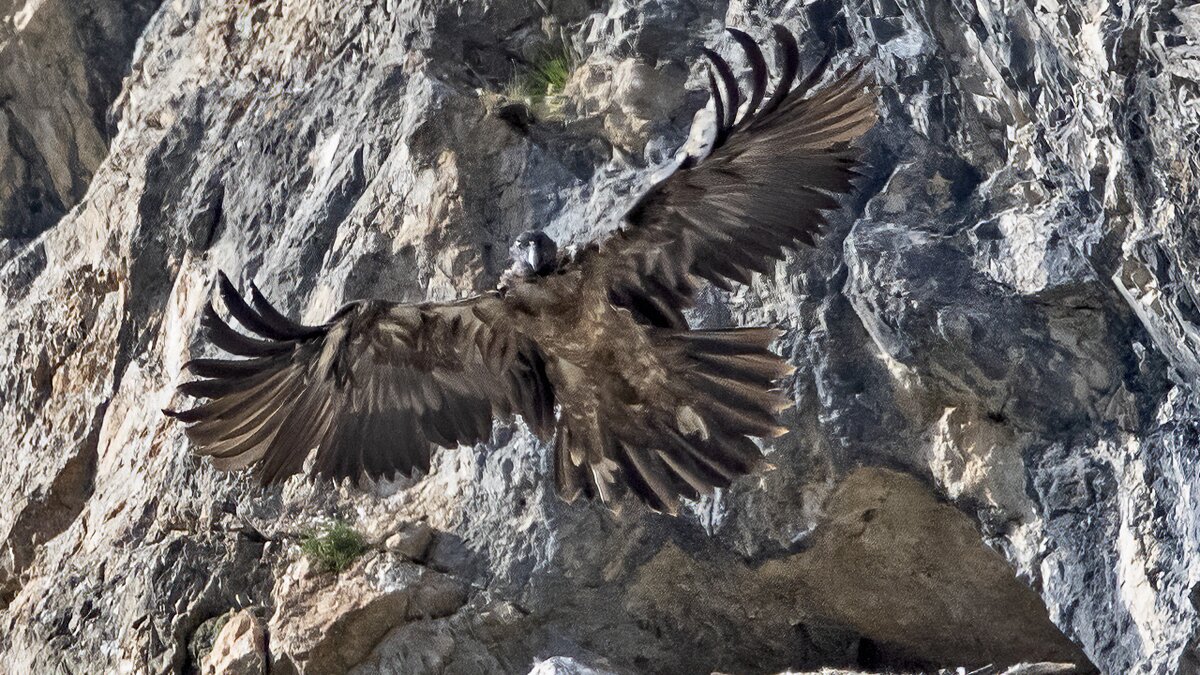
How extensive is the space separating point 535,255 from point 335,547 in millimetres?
1465

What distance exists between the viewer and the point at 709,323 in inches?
241

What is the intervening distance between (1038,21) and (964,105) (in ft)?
3.43

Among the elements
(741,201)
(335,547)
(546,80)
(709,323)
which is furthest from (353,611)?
(546,80)

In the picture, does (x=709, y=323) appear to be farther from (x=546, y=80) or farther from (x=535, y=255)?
(x=546, y=80)

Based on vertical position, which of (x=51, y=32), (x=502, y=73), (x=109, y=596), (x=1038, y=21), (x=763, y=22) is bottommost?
(x=109, y=596)

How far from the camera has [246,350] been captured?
531 centimetres

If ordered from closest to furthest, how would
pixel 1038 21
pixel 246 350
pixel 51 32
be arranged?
1. pixel 1038 21
2. pixel 246 350
3. pixel 51 32

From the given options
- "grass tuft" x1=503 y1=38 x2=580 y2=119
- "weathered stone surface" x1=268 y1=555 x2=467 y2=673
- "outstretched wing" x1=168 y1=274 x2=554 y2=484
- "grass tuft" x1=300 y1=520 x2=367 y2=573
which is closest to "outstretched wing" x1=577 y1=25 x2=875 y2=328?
"outstretched wing" x1=168 y1=274 x2=554 y2=484

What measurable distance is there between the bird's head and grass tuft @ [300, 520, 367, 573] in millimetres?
1342

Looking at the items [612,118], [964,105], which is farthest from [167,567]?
[964,105]

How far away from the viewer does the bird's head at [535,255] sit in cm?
544

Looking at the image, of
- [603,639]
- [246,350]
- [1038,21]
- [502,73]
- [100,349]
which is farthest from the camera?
[100,349]

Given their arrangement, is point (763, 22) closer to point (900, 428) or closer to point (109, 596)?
point (900, 428)

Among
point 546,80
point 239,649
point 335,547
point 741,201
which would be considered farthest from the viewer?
point 546,80
